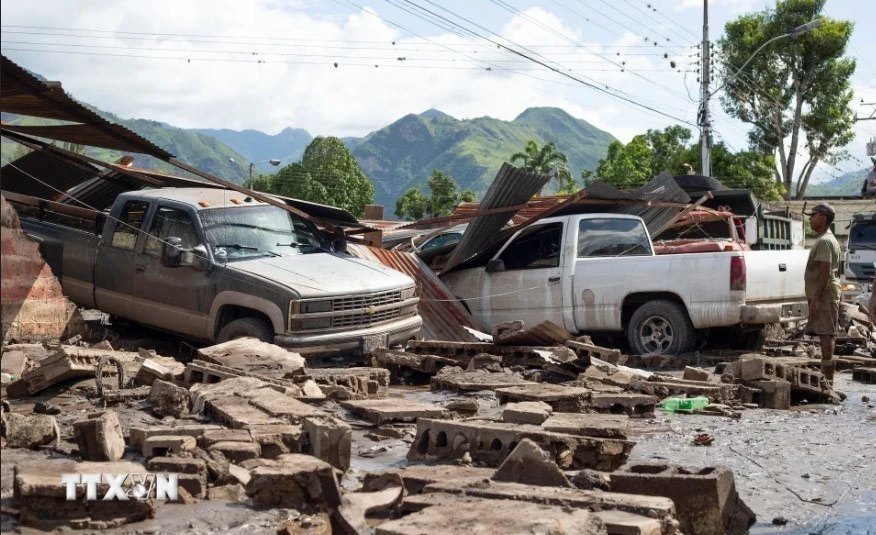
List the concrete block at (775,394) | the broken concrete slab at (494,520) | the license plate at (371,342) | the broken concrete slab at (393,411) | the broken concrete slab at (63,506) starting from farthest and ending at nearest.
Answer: the license plate at (371,342) → the concrete block at (775,394) → the broken concrete slab at (393,411) → the broken concrete slab at (63,506) → the broken concrete slab at (494,520)

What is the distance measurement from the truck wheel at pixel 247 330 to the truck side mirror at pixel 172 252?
37.4 inches

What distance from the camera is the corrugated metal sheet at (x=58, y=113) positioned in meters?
7.80

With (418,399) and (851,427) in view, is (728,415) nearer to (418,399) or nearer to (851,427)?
(851,427)

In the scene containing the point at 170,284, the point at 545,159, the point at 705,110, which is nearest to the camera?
the point at 170,284

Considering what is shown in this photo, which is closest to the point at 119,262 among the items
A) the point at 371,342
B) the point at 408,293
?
the point at 371,342

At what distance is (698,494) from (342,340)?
5.75m

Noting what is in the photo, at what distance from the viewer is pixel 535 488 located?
465 centimetres

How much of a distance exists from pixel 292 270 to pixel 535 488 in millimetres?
6154

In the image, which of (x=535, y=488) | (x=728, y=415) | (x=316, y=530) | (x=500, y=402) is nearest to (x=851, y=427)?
(x=728, y=415)

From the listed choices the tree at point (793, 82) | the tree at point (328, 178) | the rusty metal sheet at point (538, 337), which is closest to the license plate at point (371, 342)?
the rusty metal sheet at point (538, 337)

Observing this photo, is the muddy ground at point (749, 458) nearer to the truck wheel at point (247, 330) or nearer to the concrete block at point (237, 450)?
the concrete block at point (237, 450)

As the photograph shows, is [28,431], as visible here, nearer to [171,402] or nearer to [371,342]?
[171,402]

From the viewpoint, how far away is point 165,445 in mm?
5480

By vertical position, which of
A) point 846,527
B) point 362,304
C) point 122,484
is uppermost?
point 362,304
